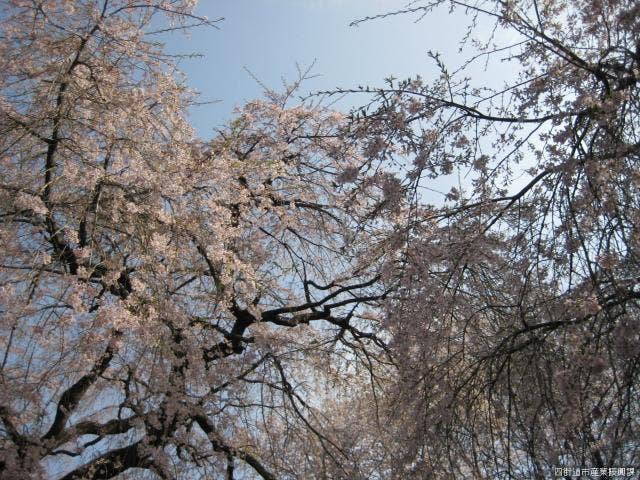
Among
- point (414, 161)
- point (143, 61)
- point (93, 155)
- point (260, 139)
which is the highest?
point (260, 139)

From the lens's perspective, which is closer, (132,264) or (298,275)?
(132,264)

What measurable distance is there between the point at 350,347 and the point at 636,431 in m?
4.10

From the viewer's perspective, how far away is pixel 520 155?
341 cm

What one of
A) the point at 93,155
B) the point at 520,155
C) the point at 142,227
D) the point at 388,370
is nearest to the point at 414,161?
the point at 520,155

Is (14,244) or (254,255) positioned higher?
(254,255)

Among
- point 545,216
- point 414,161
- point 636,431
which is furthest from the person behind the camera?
point 414,161

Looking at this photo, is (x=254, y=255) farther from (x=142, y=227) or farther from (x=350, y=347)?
(x=142, y=227)

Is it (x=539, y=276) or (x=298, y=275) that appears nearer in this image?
(x=539, y=276)

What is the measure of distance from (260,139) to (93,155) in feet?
10.7

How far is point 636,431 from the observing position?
2.60 metres

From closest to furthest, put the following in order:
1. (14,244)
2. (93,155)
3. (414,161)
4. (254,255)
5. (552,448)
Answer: (552,448), (414,161), (93,155), (14,244), (254,255)

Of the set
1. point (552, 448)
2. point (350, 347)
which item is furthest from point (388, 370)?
point (552, 448)

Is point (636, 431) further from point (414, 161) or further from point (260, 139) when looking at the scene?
point (260, 139)

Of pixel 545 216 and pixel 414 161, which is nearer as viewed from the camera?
pixel 545 216
